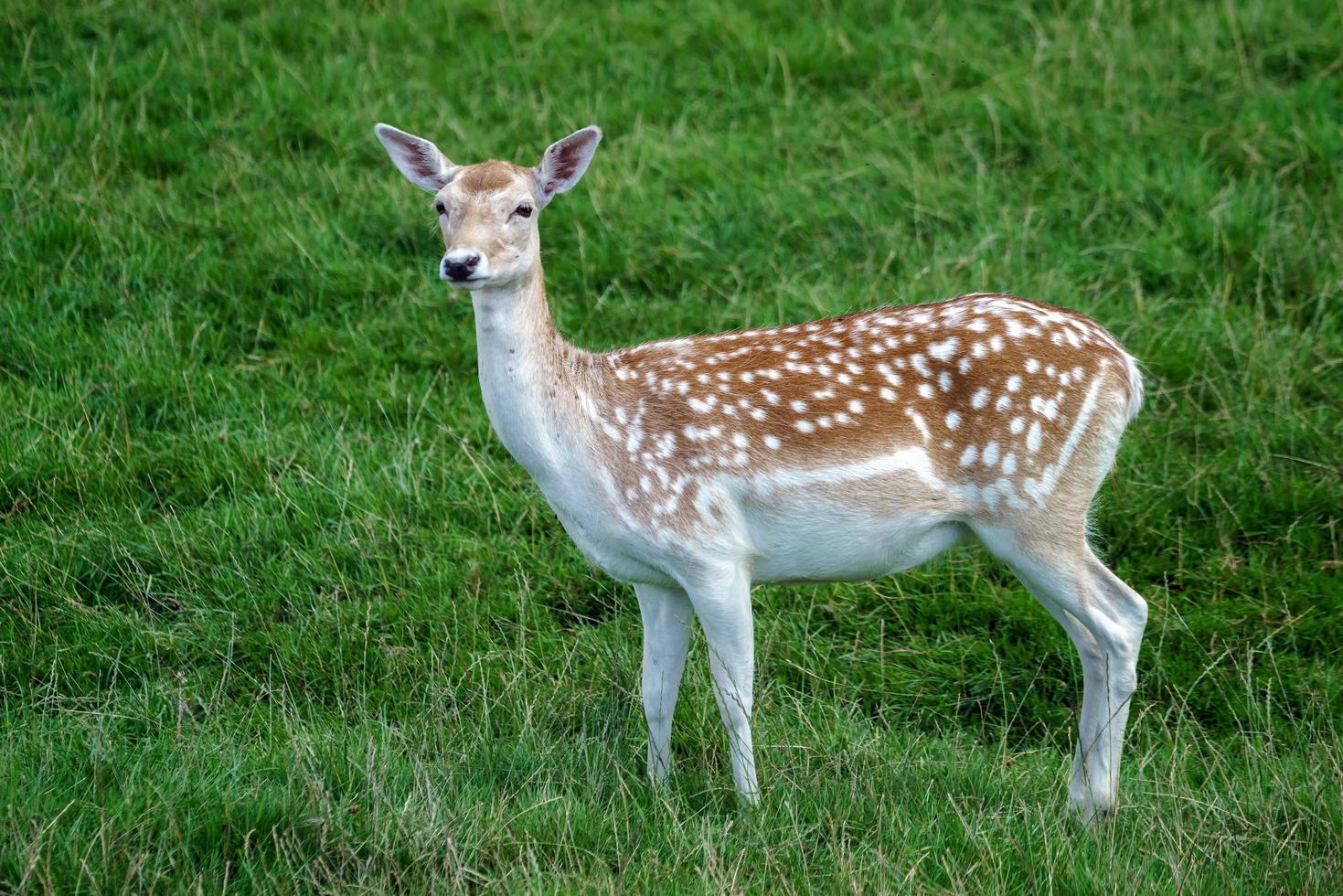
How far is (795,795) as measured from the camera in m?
4.84

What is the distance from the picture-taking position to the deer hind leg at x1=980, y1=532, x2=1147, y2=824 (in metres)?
5.03

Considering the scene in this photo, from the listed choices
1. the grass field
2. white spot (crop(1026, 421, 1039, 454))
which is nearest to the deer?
white spot (crop(1026, 421, 1039, 454))

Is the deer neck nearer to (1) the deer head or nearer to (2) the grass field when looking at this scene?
(1) the deer head

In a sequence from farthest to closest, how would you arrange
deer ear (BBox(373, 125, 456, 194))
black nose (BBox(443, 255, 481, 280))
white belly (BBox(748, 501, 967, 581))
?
deer ear (BBox(373, 125, 456, 194)) < white belly (BBox(748, 501, 967, 581)) < black nose (BBox(443, 255, 481, 280))

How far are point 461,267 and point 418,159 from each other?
965 mm

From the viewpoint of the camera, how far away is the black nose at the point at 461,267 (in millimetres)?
4523

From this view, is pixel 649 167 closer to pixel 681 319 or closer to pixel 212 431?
pixel 681 319

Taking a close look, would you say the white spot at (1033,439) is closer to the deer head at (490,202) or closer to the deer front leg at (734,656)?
the deer front leg at (734,656)

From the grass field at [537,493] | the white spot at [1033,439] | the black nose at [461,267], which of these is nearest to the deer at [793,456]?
the white spot at [1033,439]

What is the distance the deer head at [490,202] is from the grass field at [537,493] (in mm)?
1531

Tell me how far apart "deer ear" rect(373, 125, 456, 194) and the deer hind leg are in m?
2.22

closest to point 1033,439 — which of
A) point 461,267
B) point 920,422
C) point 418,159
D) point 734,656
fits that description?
point 920,422

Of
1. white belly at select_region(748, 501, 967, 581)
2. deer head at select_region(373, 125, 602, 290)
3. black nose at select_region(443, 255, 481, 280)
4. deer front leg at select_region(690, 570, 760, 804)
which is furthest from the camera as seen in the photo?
white belly at select_region(748, 501, 967, 581)

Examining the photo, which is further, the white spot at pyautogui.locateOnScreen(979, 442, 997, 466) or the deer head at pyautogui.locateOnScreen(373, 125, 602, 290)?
the white spot at pyautogui.locateOnScreen(979, 442, 997, 466)
